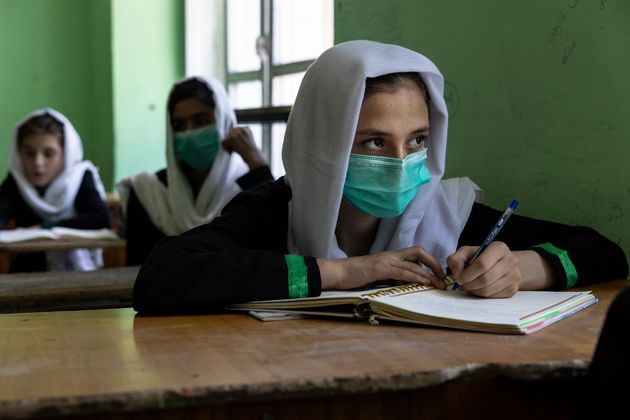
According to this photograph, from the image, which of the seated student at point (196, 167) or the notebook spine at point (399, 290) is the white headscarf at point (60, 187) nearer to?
the seated student at point (196, 167)

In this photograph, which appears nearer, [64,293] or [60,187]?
[64,293]

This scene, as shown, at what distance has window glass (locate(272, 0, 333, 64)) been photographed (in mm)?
4133

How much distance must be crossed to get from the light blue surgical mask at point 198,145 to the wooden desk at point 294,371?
2356 millimetres

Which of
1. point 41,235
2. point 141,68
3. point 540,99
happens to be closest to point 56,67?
point 141,68

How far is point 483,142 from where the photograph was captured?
7.63ft

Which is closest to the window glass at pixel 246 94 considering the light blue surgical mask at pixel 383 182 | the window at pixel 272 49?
the window at pixel 272 49

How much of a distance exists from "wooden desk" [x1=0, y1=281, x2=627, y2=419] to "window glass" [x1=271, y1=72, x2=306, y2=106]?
329 centimetres

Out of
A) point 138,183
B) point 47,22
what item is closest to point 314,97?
point 138,183

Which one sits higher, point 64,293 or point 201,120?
point 201,120

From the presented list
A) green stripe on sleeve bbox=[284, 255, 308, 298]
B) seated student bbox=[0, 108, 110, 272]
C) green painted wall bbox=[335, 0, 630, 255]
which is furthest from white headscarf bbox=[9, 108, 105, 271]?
green stripe on sleeve bbox=[284, 255, 308, 298]

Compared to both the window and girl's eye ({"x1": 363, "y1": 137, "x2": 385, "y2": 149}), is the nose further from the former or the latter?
the window

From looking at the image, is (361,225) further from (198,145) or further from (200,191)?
(200,191)

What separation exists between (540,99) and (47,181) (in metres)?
3.69

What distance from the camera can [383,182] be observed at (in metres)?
1.68
